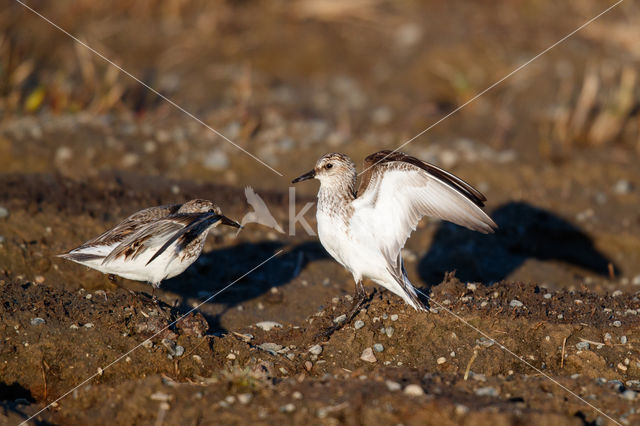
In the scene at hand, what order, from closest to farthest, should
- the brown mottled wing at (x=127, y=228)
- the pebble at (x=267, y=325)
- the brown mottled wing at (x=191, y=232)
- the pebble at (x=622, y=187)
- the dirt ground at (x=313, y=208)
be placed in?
1. the dirt ground at (x=313, y=208)
2. the brown mottled wing at (x=191, y=232)
3. the brown mottled wing at (x=127, y=228)
4. the pebble at (x=267, y=325)
5. the pebble at (x=622, y=187)

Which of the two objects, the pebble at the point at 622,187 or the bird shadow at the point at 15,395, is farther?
the pebble at the point at 622,187

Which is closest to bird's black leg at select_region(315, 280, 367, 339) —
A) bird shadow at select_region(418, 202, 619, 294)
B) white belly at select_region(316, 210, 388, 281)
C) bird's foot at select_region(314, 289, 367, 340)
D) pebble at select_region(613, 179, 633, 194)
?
bird's foot at select_region(314, 289, 367, 340)

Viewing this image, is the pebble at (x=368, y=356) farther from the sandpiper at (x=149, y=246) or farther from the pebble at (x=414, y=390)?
the sandpiper at (x=149, y=246)

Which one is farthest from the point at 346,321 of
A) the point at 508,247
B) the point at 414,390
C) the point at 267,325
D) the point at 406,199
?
the point at 508,247

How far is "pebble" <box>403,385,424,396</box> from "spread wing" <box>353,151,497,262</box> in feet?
4.82

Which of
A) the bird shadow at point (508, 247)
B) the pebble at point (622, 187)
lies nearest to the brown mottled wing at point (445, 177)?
the bird shadow at point (508, 247)

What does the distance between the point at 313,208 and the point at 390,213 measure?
309cm

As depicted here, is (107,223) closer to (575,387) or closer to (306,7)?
(575,387)

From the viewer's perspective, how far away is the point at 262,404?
4.66m

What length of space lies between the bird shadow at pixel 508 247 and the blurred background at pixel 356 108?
0.08 ft

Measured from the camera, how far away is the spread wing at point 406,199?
18.5 ft

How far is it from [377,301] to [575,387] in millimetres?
A: 1805

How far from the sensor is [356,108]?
12.2 m

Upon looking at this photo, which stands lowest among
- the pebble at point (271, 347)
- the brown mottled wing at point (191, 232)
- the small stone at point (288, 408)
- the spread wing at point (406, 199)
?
the pebble at point (271, 347)
